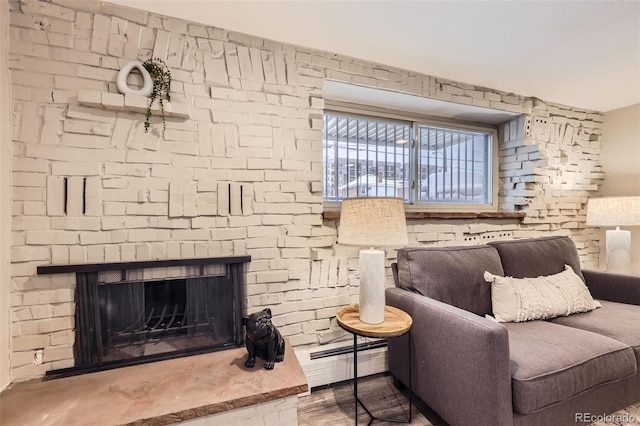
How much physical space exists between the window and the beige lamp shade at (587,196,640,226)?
84 centimetres

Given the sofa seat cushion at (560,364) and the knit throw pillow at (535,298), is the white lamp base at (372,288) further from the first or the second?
the knit throw pillow at (535,298)

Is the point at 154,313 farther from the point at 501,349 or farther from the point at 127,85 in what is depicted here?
the point at 501,349

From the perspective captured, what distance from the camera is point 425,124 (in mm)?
2818

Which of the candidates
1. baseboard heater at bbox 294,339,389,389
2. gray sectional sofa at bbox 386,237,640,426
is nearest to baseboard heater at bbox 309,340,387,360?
baseboard heater at bbox 294,339,389,389

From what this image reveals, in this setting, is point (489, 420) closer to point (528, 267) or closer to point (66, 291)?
point (528, 267)

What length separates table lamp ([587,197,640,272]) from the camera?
2535 mm

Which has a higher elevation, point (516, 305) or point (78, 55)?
point (78, 55)

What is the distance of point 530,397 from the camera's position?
4.23 feet

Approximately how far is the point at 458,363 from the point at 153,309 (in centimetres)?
165

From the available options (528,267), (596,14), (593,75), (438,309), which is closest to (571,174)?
(593,75)

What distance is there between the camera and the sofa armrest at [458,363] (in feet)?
4.24

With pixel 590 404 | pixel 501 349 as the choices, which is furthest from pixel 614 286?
pixel 501 349

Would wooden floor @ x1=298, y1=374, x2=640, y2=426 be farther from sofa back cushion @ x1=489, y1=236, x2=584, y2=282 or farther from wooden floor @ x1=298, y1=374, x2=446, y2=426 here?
sofa back cushion @ x1=489, y1=236, x2=584, y2=282

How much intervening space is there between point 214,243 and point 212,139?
2.06ft
